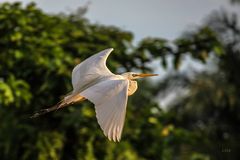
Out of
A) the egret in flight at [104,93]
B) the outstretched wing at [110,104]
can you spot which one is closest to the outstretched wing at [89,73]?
the egret in flight at [104,93]

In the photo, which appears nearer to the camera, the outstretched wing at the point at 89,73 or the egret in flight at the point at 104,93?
the egret in flight at the point at 104,93

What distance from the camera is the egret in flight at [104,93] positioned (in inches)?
142

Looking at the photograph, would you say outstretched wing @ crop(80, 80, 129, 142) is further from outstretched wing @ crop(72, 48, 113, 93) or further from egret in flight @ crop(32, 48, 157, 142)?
outstretched wing @ crop(72, 48, 113, 93)

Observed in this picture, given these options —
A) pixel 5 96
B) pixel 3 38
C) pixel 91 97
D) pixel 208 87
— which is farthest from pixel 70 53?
pixel 91 97

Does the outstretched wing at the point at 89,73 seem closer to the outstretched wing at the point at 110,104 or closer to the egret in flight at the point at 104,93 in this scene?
the egret in flight at the point at 104,93

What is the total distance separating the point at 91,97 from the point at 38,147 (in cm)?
391

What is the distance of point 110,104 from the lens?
380 cm

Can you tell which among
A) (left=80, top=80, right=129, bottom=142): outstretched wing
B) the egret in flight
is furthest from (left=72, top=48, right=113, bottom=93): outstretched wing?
(left=80, top=80, right=129, bottom=142): outstretched wing

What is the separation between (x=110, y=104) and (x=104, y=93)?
0.17 meters

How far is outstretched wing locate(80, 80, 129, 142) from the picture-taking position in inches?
141

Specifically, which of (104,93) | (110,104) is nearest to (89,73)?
(104,93)

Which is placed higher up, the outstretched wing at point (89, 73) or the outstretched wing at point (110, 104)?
the outstretched wing at point (89, 73)

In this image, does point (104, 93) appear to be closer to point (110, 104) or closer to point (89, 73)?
point (110, 104)

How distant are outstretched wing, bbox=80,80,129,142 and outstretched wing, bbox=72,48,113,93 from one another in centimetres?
51
